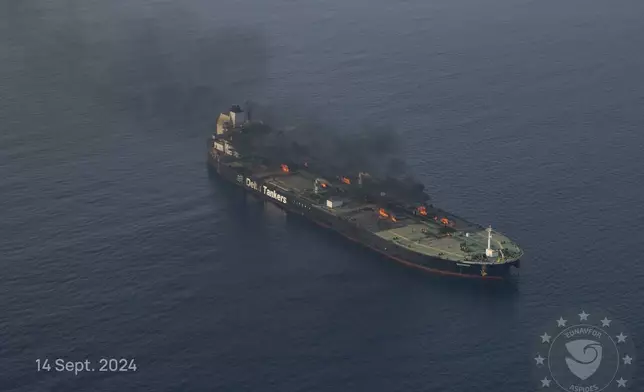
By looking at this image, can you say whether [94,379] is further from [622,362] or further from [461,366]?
[622,362]

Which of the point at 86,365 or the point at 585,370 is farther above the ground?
the point at 585,370

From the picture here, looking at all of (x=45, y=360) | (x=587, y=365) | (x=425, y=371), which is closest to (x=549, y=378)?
(x=587, y=365)

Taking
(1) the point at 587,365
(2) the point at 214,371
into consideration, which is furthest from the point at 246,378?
(1) the point at 587,365

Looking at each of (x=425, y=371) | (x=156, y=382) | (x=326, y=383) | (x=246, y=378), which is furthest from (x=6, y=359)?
(x=425, y=371)

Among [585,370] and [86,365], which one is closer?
[585,370]

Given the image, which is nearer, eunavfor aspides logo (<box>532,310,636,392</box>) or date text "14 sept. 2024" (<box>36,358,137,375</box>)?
eunavfor aspides logo (<box>532,310,636,392</box>)

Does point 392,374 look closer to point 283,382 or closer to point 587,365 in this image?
point 283,382

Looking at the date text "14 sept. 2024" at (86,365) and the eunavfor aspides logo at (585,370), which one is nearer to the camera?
the eunavfor aspides logo at (585,370)
